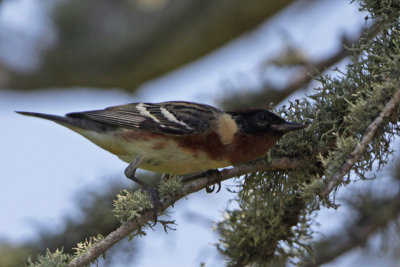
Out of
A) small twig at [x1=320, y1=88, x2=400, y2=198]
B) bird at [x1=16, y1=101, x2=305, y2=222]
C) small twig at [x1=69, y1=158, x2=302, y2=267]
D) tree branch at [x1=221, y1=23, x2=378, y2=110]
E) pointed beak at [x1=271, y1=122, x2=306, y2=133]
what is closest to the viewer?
small twig at [x1=320, y1=88, x2=400, y2=198]

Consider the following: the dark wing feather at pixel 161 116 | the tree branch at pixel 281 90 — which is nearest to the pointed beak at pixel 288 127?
the dark wing feather at pixel 161 116

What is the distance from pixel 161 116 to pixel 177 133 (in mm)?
316

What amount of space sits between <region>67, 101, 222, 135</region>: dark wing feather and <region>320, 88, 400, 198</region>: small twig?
1.64 metres

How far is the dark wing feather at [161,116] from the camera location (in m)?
→ 4.19

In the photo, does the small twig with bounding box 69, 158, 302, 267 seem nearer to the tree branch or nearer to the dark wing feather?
the dark wing feather

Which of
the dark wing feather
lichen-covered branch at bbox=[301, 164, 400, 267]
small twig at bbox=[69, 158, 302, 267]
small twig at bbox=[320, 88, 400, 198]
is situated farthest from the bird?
lichen-covered branch at bbox=[301, 164, 400, 267]

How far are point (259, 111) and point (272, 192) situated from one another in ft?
2.43

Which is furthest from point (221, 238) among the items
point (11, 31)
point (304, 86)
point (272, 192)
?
point (11, 31)

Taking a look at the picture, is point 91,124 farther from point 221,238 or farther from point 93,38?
point 93,38

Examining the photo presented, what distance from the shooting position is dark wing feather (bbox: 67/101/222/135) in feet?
13.7

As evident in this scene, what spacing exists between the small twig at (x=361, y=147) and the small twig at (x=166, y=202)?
2.40 feet

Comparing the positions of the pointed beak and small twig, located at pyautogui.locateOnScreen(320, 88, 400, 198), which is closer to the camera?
small twig, located at pyautogui.locateOnScreen(320, 88, 400, 198)

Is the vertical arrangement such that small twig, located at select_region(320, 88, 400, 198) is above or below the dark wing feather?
below

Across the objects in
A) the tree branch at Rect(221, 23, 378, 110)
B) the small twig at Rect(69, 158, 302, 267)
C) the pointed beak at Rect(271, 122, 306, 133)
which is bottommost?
the small twig at Rect(69, 158, 302, 267)
